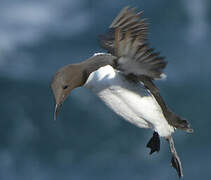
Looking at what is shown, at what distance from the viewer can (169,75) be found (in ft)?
31.6

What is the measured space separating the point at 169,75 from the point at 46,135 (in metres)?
2.02

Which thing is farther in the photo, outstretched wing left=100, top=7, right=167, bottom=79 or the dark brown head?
the dark brown head

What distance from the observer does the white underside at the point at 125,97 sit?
4.73 meters

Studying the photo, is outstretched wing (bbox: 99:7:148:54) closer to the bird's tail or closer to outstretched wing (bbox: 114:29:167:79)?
outstretched wing (bbox: 114:29:167:79)

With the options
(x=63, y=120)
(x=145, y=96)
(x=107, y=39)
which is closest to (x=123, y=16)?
(x=107, y=39)

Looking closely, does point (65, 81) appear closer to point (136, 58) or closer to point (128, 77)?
point (128, 77)

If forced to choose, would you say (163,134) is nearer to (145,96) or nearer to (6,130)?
(145,96)

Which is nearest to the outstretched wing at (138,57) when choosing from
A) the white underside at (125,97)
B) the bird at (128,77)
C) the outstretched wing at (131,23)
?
the bird at (128,77)

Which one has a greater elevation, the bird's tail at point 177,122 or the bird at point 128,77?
the bird at point 128,77

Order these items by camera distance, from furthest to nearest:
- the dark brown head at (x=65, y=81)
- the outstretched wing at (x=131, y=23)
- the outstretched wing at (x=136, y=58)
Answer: the outstretched wing at (x=131, y=23) < the dark brown head at (x=65, y=81) < the outstretched wing at (x=136, y=58)

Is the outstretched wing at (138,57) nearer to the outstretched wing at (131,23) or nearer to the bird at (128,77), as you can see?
the bird at (128,77)

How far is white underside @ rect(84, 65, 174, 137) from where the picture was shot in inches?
186

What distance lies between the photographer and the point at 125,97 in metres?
4.83

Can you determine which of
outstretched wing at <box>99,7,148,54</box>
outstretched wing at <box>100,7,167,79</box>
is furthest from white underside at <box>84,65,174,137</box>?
outstretched wing at <box>99,7,148,54</box>
